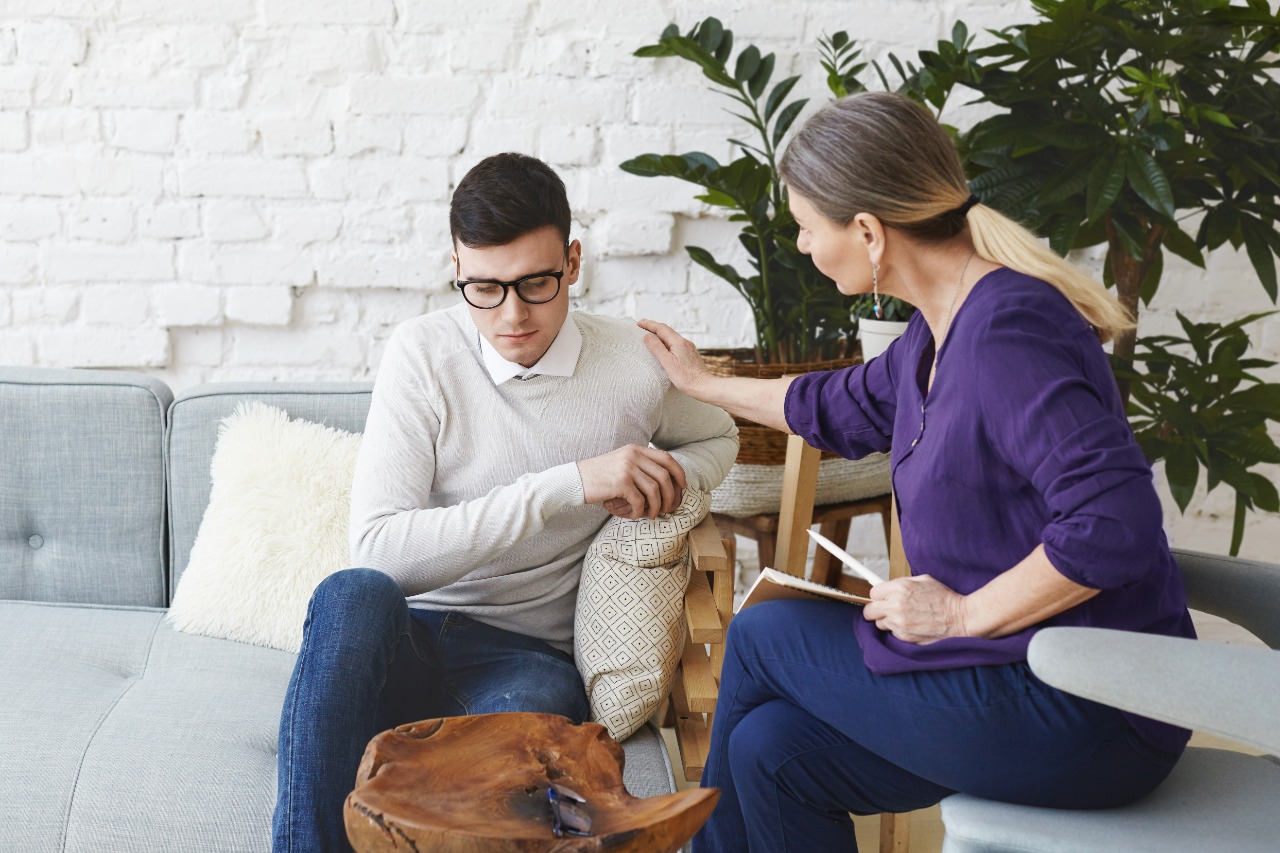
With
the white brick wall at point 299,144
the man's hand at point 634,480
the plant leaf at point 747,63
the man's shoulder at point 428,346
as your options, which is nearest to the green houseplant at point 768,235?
the plant leaf at point 747,63

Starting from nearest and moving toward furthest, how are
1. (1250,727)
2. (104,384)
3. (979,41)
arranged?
(1250,727)
(104,384)
(979,41)

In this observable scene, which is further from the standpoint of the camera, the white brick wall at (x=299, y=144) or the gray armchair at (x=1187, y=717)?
the white brick wall at (x=299, y=144)

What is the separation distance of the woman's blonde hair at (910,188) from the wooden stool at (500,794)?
0.65 m

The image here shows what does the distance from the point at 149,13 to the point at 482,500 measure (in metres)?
1.49

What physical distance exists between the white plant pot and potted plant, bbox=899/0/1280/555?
10.6 inches

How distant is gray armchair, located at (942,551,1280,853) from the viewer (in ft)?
3.07

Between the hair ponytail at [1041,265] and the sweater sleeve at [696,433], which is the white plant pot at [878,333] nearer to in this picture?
the sweater sleeve at [696,433]

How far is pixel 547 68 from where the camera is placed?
7.89ft

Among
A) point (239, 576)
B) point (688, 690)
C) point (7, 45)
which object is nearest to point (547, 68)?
point (7, 45)

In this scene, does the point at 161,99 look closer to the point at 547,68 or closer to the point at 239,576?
the point at 547,68

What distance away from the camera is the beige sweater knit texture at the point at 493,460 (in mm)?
1522

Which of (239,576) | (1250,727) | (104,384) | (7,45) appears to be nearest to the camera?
(1250,727)

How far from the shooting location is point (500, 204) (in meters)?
1.48

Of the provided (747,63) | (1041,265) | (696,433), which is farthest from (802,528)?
(747,63)
